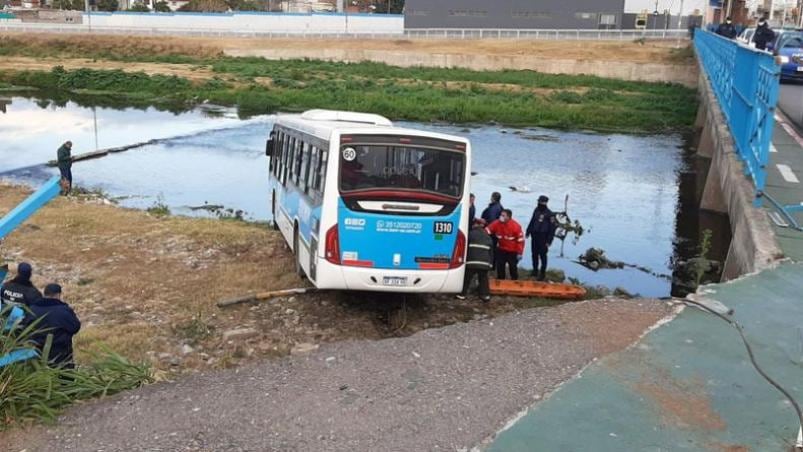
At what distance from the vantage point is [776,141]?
19.2m

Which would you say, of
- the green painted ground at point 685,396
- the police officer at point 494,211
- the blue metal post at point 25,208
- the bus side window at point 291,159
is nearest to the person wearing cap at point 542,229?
the police officer at point 494,211

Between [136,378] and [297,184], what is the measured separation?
6135 mm

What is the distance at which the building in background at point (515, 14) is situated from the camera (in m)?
77.9

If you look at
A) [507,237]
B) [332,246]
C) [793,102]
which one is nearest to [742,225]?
[507,237]

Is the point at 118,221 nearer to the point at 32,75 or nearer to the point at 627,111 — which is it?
the point at 627,111

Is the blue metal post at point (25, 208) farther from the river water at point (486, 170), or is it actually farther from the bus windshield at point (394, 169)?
the river water at point (486, 170)

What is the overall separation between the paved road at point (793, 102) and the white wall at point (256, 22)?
54564 mm

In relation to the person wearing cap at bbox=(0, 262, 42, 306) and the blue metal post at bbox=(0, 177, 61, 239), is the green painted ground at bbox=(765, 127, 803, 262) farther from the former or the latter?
the person wearing cap at bbox=(0, 262, 42, 306)

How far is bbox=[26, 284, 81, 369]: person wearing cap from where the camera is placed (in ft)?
25.7

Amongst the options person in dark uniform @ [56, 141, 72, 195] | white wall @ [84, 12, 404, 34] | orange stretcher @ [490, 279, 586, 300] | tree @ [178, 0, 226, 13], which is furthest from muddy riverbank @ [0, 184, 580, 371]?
tree @ [178, 0, 226, 13]

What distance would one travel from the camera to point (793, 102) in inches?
1053

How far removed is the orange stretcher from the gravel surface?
3.72 meters

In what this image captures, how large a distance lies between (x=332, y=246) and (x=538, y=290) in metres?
4.22

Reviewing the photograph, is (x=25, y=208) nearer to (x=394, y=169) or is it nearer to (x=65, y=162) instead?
(x=394, y=169)
